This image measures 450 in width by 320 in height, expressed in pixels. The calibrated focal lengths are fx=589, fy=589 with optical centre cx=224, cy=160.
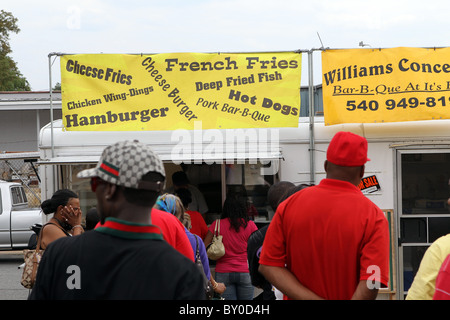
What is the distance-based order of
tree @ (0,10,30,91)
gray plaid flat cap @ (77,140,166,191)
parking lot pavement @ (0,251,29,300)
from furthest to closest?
tree @ (0,10,30,91) → parking lot pavement @ (0,251,29,300) → gray plaid flat cap @ (77,140,166,191)

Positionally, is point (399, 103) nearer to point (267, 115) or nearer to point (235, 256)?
point (267, 115)

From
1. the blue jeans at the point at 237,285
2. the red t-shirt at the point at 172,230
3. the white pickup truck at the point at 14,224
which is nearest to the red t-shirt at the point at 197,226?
the blue jeans at the point at 237,285

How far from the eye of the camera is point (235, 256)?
670cm

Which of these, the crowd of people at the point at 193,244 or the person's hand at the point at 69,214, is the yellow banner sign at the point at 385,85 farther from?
the person's hand at the point at 69,214

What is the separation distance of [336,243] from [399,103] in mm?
4545

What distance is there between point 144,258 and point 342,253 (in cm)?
136

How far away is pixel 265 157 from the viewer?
7.08 m

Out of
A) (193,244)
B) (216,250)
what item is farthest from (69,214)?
(216,250)

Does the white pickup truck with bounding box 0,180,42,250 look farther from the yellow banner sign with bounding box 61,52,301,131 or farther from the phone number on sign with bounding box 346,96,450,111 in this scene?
the phone number on sign with bounding box 346,96,450,111

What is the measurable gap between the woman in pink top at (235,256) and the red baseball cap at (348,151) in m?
3.62

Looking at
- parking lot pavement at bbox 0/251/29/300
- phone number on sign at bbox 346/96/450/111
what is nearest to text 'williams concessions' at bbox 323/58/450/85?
phone number on sign at bbox 346/96/450/111

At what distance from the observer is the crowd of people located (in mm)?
2018

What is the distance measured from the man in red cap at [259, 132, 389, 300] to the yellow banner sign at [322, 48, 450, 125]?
4.13 m
